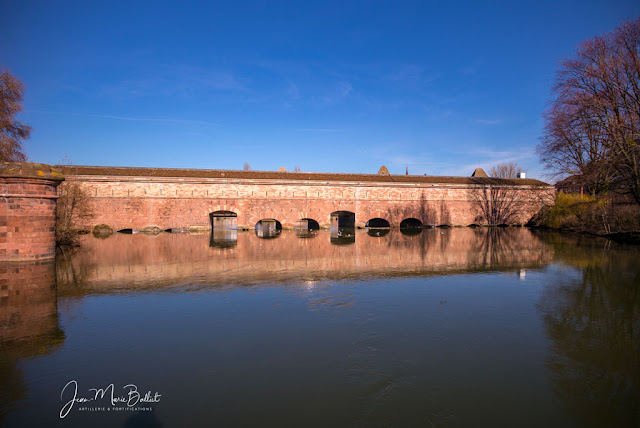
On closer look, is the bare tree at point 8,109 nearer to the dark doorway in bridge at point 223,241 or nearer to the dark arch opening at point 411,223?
the dark doorway in bridge at point 223,241

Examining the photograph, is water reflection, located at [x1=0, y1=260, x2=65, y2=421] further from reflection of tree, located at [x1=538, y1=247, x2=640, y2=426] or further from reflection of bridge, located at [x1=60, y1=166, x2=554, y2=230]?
reflection of bridge, located at [x1=60, y1=166, x2=554, y2=230]

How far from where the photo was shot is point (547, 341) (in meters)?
4.98

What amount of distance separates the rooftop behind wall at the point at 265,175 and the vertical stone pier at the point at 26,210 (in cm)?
1760

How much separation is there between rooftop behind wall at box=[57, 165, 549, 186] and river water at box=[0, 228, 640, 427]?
2081 centimetres

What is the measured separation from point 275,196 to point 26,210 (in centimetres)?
1985

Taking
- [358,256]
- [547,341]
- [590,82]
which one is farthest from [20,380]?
[590,82]

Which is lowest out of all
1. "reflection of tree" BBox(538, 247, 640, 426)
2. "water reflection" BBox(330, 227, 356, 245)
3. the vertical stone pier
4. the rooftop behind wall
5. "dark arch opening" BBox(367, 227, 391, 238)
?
"reflection of tree" BBox(538, 247, 640, 426)

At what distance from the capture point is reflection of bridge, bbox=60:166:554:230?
27.1 metres

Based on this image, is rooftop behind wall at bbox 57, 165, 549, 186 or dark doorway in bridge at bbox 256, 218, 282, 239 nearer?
dark doorway in bridge at bbox 256, 218, 282, 239

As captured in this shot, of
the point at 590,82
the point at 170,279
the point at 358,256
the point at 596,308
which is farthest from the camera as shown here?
the point at 590,82

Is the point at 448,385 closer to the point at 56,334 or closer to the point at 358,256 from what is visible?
the point at 56,334

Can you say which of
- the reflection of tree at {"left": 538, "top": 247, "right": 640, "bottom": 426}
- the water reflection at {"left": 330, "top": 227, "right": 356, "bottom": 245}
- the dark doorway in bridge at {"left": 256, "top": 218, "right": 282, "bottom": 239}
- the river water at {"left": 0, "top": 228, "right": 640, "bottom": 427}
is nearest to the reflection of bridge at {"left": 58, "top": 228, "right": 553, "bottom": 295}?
the river water at {"left": 0, "top": 228, "right": 640, "bottom": 427}

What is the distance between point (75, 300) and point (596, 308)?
10.3 meters
